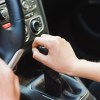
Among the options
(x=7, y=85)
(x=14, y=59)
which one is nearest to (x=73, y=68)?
(x=14, y=59)

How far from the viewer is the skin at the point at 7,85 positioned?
2.45ft

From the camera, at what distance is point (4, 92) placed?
0.75 metres

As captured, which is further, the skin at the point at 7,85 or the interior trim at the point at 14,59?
the interior trim at the point at 14,59

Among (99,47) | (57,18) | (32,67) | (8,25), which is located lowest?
(99,47)

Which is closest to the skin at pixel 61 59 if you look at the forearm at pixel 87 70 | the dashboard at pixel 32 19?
the forearm at pixel 87 70

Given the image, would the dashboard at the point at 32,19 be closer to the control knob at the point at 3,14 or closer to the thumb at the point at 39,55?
the control knob at the point at 3,14

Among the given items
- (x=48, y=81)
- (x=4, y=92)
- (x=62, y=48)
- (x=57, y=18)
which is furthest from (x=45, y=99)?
(x=57, y=18)

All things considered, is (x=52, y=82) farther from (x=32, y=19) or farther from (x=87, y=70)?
(x=32, y=19)

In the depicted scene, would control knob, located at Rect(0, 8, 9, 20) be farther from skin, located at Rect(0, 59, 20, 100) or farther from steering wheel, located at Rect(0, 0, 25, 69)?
skin, located at Rect(0, 59, 20, 100)

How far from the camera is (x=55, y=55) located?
0.98 m

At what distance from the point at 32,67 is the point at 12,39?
357 millimetres

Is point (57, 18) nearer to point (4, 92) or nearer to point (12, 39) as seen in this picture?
point (12, 39)

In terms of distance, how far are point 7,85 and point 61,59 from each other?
0.88ft

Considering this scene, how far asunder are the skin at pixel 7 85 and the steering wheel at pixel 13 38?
0.13 m
